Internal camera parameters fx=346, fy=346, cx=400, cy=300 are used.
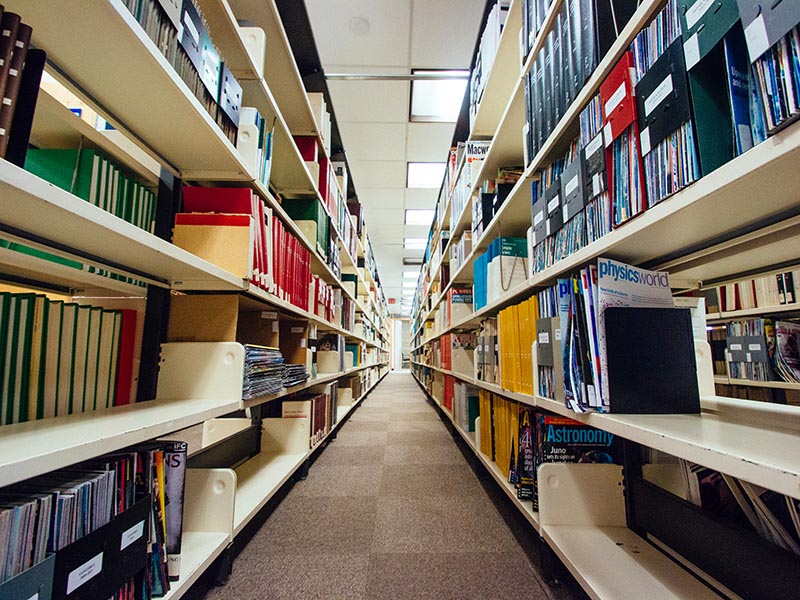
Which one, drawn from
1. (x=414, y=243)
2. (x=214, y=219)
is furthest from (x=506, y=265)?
(x=414, y=243)

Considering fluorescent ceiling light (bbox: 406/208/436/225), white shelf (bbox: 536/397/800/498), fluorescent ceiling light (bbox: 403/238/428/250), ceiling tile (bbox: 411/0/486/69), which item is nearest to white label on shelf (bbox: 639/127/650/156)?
white shelf (bbox: 536/397/800/498)

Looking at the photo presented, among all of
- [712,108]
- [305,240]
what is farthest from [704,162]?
[305,240]

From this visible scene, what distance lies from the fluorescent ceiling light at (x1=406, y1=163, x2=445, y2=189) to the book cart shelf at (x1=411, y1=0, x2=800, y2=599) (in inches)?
110

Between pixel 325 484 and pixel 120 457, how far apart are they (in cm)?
122

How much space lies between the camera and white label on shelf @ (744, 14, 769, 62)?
1.40ft

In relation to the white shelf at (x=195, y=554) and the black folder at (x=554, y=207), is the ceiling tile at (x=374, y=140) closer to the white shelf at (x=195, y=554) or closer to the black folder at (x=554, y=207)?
the black folder at (x=554, y=207)

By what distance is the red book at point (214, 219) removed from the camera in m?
1.16

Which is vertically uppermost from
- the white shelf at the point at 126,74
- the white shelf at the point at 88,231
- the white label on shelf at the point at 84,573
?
the white shelf at the point at 126,74

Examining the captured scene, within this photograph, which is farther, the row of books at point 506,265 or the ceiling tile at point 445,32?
the ceiling tile at point 445,32

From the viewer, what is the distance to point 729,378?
1.99 m

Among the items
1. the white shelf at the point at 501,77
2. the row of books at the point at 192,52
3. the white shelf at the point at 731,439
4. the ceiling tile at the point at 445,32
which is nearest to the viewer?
the white shelf at the point at 731,439

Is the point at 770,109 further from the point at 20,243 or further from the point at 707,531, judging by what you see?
the point at 20,243

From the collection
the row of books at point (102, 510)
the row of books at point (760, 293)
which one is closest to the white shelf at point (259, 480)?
the row of books at point (102, 510)

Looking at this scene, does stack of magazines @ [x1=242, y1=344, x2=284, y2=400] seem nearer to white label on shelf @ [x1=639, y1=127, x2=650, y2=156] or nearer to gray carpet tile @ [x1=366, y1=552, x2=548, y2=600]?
gray carpet tile @ [x1=366, y1=552, x2=548, y2=600]
